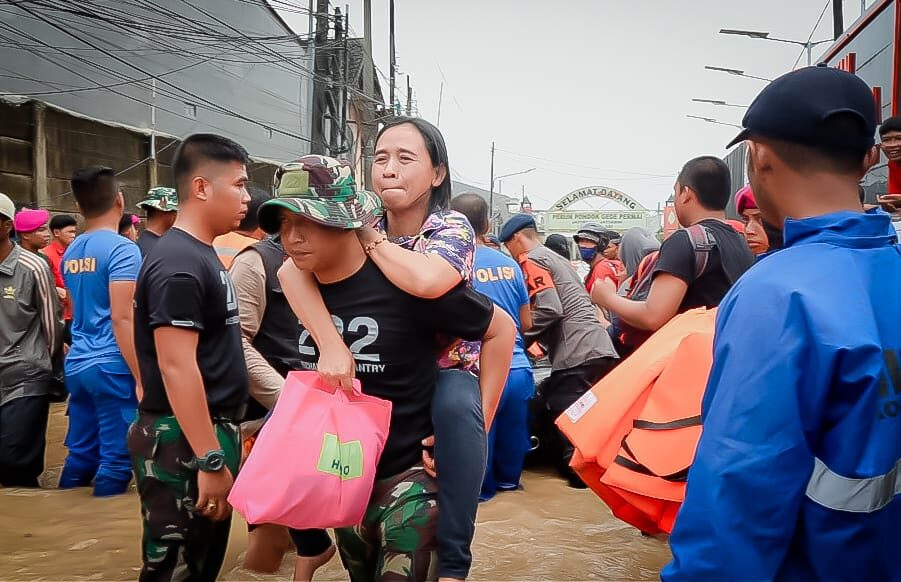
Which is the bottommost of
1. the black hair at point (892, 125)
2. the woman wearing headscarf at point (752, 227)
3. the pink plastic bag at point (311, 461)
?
the pink plastic bag at point (311, 461)

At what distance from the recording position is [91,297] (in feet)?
16.2

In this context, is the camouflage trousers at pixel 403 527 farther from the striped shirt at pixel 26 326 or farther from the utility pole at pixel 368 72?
the utility pole at pixel 368 72

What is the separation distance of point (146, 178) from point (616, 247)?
9.65 metres

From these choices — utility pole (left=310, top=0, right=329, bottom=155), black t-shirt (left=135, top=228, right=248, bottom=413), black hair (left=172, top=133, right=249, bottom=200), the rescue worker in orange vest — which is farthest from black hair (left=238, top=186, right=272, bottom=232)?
utility pole (left=310, top=0, right=329, bottom=155)

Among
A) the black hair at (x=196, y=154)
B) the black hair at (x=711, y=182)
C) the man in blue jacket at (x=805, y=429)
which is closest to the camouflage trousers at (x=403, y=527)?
the man in blue jacket at (x=805, y=429)

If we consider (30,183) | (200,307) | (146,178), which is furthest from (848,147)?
(146,178)

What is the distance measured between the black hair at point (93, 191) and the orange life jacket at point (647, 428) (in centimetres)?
371

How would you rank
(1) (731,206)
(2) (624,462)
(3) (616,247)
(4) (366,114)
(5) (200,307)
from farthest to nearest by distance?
(4) (366,114) < (1) (731,206) < (3) (616,247) < (5) (200,307) < (2) (624,462)

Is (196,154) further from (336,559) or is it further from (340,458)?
(336,559)

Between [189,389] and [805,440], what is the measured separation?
1.94 metres

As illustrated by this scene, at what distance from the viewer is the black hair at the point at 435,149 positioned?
2518 millimetres

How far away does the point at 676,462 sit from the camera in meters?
2.40

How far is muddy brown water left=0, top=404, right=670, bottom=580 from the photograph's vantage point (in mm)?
3920

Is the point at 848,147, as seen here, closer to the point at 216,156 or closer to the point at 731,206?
the point at 216,156
